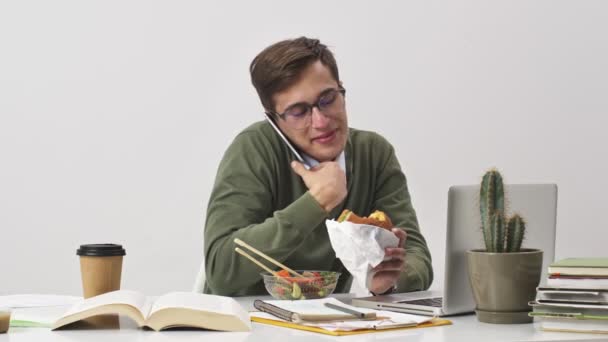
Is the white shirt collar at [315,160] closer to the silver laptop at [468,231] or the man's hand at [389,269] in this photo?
the man's hand at [389,269]

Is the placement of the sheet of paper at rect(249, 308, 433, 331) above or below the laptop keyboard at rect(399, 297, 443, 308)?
below

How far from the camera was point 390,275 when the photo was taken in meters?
2.00

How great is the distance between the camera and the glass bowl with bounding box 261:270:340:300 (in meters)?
1.89

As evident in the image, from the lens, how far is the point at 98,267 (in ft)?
6.13

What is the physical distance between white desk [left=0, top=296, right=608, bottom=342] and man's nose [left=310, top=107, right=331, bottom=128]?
1032 mm

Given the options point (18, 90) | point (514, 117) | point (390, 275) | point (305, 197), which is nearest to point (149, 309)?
point (390, 275)

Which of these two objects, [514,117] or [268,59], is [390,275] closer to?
[268,59]

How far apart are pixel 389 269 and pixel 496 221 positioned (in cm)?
52

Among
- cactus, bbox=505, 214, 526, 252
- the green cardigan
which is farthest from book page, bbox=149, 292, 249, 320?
the green cardigan

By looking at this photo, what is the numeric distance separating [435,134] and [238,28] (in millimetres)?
998

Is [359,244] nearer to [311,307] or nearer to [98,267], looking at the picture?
[311,307]

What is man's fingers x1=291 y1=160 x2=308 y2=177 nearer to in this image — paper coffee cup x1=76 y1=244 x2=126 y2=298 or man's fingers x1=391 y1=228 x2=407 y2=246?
man's fingers x1=391 y1=228 x2=407 y2=246

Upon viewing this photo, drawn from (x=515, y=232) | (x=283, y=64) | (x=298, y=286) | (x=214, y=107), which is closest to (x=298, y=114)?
(x=283, y=64)

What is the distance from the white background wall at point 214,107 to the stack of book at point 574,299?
7.92 feet
